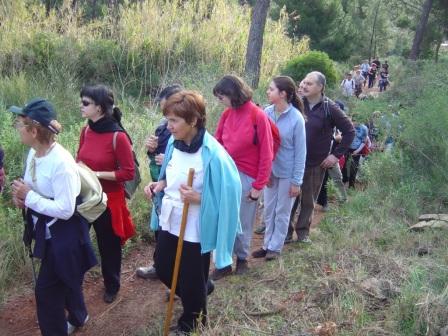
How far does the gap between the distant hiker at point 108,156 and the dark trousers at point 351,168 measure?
5259 mm

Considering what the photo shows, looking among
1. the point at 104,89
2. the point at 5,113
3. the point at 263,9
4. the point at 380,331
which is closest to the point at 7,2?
the point at 5,113

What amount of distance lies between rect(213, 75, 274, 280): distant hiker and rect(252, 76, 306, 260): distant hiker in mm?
426

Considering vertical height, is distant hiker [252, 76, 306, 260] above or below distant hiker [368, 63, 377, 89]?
above

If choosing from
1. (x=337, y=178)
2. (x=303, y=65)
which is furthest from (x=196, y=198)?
(x=303, y=65)

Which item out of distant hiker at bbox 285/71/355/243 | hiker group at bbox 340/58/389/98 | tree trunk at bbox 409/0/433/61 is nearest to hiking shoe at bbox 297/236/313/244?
distant hiker at bbox 285/71/355/243

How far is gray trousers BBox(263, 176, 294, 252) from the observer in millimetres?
4809

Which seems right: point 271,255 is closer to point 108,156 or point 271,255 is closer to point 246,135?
point 246,135

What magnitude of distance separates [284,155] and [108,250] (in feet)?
5.97

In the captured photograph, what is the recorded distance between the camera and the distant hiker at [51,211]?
2.99m

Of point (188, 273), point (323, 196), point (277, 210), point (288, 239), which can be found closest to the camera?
point (188, 273)

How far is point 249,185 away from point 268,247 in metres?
0.90

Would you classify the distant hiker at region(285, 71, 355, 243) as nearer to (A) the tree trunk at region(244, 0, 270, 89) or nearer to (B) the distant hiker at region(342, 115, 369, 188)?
(B) the distant hiker at region(342, 115, 369, 188)

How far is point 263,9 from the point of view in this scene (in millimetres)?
11844

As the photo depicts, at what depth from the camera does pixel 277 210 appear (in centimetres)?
488
